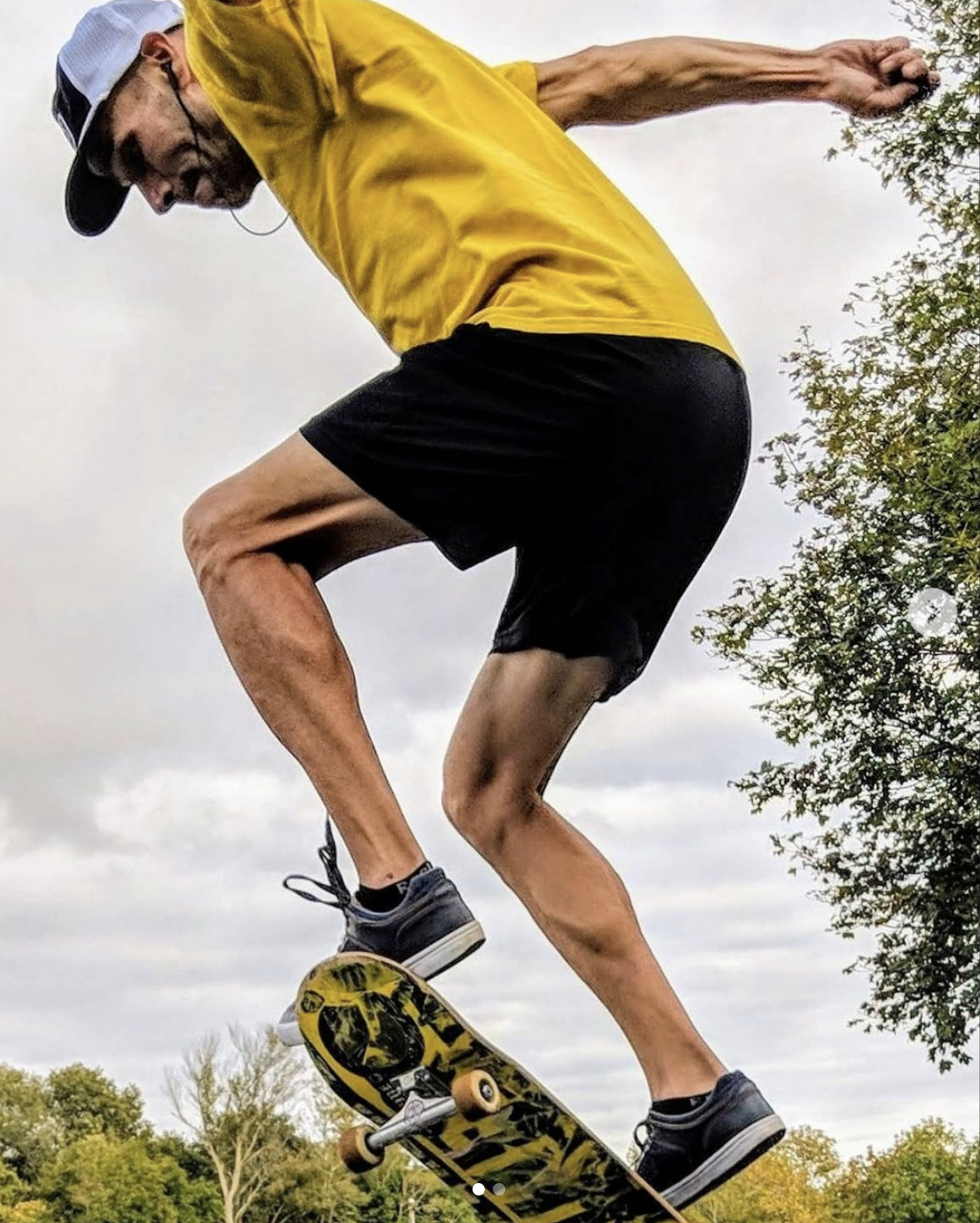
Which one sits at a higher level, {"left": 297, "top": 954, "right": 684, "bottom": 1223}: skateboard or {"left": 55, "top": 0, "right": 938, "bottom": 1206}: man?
{"left": 55, "top": 0, "right": 938, "bottom": 1206}: man

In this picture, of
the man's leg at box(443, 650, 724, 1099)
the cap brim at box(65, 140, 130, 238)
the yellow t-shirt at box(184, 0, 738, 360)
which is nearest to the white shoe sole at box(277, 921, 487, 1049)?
the man's leg at box(443, 650, 724, 1099)

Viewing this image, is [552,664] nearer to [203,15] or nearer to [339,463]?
[339,463]

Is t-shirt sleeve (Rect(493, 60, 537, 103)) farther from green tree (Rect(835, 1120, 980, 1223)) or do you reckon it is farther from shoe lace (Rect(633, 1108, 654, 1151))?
green tree (Rect(835, 1120, 980, 1223))

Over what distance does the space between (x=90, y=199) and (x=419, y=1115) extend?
2.39 m

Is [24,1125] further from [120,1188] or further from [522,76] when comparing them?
[522,76]

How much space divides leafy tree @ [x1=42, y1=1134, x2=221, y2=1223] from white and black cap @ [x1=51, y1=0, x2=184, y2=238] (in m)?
46.8

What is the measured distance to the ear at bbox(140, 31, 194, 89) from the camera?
378 centimetres

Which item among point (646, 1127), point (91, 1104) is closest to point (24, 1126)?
point (91, 1104)

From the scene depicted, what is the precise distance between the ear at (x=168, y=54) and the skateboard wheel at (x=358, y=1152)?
8.22 feet

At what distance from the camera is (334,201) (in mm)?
3658

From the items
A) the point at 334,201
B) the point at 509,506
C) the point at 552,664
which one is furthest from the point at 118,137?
the point at 552,664

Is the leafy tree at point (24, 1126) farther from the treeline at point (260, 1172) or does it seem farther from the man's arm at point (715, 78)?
Result: the man's arm at point (715, 78)

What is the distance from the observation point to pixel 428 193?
11.7ft

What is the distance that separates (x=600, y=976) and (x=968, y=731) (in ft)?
47.5
